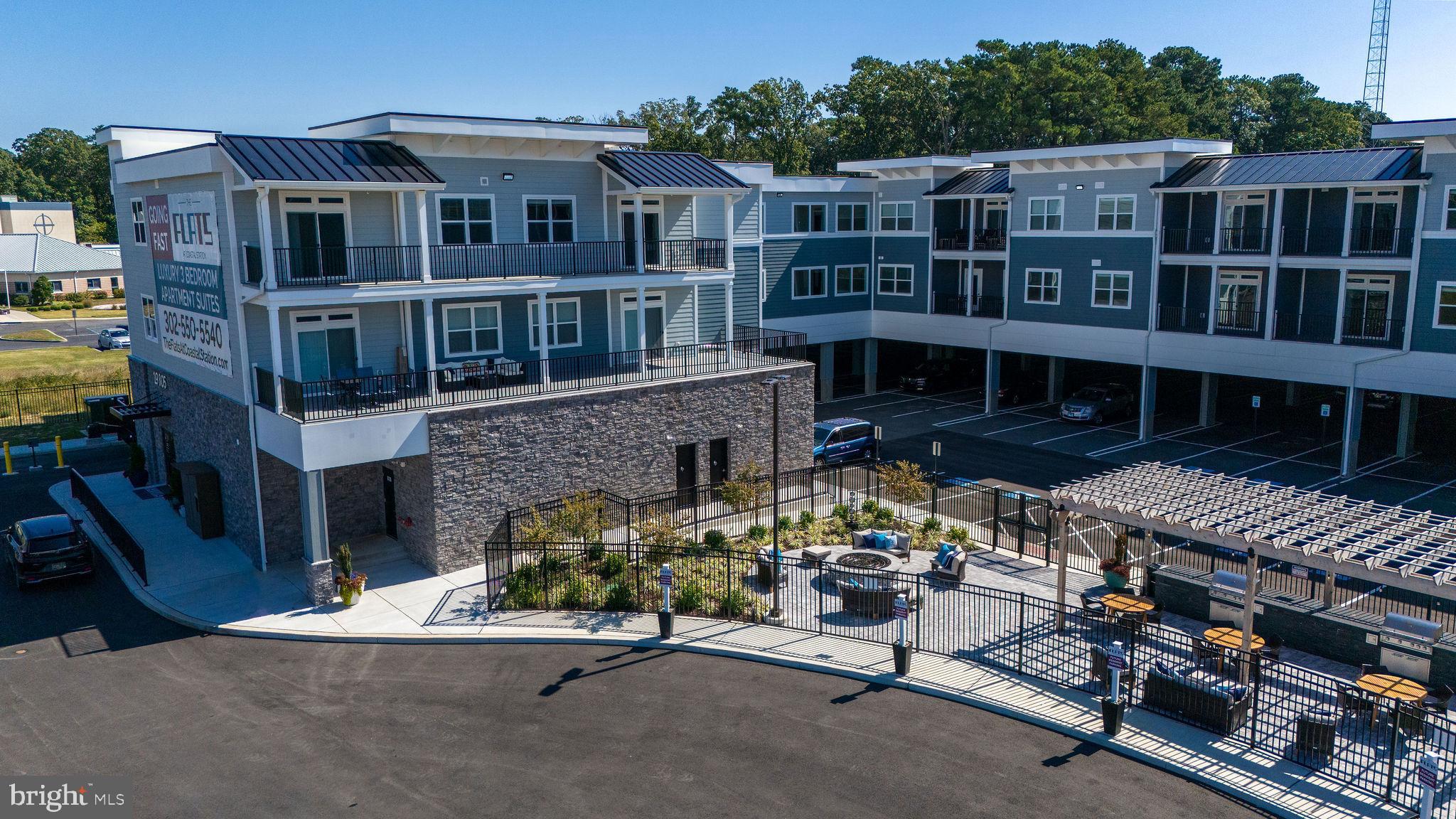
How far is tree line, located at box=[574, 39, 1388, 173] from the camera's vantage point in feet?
238

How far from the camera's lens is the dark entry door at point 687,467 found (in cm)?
2895

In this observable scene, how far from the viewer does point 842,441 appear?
113ft

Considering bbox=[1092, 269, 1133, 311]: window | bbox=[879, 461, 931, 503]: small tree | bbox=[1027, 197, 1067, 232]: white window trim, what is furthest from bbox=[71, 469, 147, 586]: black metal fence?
bbox=[1027, 197, 1067, 232]: white window trim

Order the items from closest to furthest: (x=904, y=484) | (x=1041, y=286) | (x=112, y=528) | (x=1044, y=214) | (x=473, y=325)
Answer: (x=112, y=528), (x=904, y=484), (x=473, y=325), (x=1044, y=214), (x=1041, y=286)

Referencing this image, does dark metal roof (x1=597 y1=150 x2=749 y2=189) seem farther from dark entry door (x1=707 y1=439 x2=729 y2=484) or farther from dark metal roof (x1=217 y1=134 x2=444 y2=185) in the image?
dark entry door (x1=707 y1=439 x2=729 y2=484)

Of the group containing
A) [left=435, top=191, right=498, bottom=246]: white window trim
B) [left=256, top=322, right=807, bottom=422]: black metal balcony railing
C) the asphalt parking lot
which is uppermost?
[left=435, top=191, right=498, bottom=246]: white window trim

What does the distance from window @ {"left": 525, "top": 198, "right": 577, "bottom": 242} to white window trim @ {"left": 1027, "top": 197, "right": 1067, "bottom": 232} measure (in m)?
21.6

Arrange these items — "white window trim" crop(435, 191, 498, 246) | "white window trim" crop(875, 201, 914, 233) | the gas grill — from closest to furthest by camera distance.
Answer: the gas grill < "white window trim" crop(435, 191, 498, 246) < "white window trim" crop(875, 201, 914, 233)

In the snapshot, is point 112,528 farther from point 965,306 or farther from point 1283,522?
point 965,306

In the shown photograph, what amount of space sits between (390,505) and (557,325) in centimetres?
709

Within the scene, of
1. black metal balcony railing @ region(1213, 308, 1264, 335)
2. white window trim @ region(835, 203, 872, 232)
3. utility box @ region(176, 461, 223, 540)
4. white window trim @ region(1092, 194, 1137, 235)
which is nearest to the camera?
utility box @ region(176, 461, 223, 540)

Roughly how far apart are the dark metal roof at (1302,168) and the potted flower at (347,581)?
3174 cm

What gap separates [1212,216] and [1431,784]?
30.2 metres

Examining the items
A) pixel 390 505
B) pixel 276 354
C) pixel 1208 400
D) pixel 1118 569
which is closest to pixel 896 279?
pixel 1208 400
